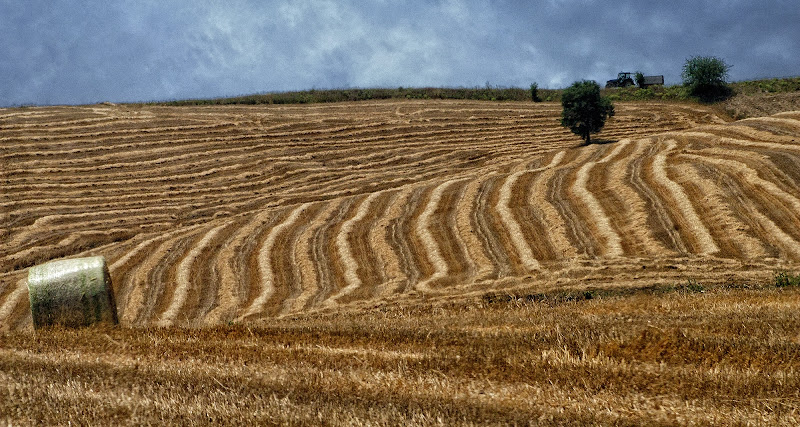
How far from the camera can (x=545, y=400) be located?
10180 mm

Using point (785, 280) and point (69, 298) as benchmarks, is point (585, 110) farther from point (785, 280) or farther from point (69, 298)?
point (69, 298)

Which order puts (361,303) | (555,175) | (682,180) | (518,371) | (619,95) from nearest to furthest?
1. (518,371)
2. (361,303)
3. (682,180)
4. (555,175)
5. (619,95)

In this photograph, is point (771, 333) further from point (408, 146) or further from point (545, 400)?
point (408, 146)

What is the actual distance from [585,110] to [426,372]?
68.4 metres

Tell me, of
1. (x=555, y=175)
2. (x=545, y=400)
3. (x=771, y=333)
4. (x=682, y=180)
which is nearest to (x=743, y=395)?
(x=545, y=400)

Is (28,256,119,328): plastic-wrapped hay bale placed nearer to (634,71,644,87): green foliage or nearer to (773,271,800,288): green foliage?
(773,271,800,288): green foliage

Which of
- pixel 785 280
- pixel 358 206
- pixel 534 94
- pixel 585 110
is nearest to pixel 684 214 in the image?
pixel 785 280

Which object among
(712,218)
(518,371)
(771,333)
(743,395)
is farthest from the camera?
(712,218)

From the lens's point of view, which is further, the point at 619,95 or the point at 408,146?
the point at 619,95

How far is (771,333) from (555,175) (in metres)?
32.8

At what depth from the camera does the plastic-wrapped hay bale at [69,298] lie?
1952cm

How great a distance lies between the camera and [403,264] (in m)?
34.4

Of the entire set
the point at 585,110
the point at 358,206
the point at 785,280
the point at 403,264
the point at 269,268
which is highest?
the point at 585,110

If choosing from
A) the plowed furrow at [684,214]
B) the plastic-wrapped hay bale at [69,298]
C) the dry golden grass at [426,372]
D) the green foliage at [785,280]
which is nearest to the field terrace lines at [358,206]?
the plowed furrow at [684,214]
